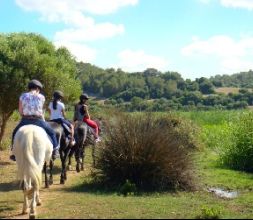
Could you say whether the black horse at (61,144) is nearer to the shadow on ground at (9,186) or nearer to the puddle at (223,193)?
the shadow on ground at (9,186)

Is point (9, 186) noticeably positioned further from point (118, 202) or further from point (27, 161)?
point (27, 161)

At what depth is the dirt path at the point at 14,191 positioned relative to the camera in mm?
9853

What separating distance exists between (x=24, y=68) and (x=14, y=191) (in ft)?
20.8

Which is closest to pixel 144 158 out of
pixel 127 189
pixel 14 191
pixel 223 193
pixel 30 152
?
pixel 127 189

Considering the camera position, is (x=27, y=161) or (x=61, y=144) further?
(x=61, y=144)

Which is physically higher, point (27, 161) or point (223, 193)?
point (27, 161)

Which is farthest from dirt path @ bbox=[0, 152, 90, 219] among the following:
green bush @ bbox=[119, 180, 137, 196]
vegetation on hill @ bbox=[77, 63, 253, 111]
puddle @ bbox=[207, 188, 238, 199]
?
vegetation on hill @ bbox=[77, 63, 253, 111]

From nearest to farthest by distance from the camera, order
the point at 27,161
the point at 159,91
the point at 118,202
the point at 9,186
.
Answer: the point at 27,161
the point at 118,202
the point at 9,186
the point at 159,91

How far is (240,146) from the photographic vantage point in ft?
65.0

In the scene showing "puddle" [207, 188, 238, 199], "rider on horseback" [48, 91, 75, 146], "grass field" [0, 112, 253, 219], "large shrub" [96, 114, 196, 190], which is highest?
"rider on horseback" [48, 91, 75, 146]

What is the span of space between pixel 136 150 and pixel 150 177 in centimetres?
83

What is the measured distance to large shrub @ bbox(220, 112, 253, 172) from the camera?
64.1ft

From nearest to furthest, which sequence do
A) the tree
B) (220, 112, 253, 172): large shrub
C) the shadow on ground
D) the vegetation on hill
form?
the shadow on ground, the tree, (220, 112, 253, 172): large shrub, the vegetation on hill

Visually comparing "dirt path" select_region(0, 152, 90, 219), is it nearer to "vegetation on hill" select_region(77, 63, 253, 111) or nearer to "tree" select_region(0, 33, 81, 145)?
"tree" select_region(0, 33, 81, 145)
